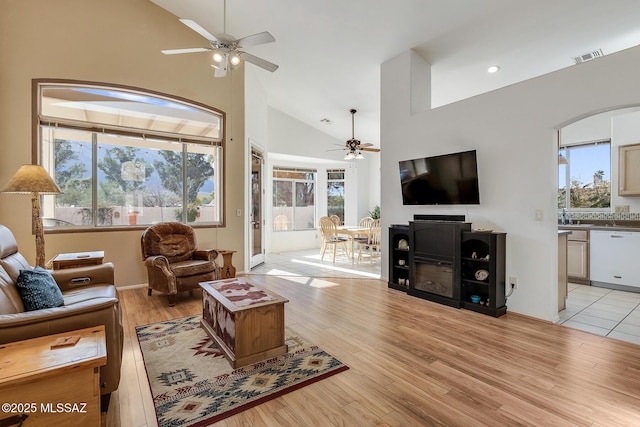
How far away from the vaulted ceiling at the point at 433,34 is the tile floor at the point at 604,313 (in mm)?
3496

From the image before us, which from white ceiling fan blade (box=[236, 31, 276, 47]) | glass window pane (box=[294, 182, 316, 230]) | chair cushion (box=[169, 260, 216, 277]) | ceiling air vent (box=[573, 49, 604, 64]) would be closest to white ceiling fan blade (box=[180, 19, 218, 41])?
white ceiling fan blade (box=[236, 31, 276, 47])

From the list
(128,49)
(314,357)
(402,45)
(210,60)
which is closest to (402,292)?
(314,357)

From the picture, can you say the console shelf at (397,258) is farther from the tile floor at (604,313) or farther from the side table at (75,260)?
the side table at (75,260)

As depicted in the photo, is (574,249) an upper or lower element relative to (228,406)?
upper

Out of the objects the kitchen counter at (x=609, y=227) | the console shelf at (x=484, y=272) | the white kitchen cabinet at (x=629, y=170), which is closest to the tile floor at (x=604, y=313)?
the console shelf at (x=484, y=272)

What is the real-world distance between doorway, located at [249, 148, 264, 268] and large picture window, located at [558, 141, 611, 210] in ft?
19.1

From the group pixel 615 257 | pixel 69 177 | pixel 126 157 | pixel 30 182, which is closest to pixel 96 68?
pixel 126 157

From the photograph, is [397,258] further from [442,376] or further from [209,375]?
[209,375]

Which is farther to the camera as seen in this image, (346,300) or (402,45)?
(402,45)

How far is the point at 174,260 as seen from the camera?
173 inches

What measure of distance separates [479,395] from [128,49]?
6.04m

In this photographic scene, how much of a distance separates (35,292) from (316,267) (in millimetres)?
4903

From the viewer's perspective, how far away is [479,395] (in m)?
2.01

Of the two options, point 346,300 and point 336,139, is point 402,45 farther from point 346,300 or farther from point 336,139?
point 336,139
